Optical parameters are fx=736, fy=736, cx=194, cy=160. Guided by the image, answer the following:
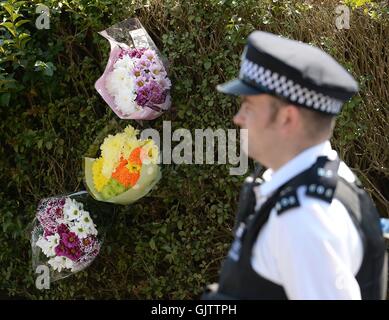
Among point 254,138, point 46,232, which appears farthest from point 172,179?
point 254,138

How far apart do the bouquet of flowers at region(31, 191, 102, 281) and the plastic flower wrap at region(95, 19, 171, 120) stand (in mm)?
645

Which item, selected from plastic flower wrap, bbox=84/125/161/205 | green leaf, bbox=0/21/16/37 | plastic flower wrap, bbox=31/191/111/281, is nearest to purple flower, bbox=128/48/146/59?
plastic flower wrap, bbox=84/125/161/205

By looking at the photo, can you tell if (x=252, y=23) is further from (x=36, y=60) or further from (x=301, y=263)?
(x=301, y=263)

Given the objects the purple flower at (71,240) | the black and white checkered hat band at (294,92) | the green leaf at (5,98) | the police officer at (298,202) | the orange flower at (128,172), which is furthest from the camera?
the green leaf at (5,98)

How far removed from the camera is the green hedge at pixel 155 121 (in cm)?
431

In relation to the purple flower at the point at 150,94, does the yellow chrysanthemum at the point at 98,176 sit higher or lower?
lower

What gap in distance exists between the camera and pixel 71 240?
441 centimetres

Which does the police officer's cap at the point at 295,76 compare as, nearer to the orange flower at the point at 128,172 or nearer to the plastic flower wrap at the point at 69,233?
the orange flower at the point at 128,172

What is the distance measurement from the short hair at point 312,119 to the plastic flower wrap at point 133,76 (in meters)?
2.20

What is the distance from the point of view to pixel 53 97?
478 cm

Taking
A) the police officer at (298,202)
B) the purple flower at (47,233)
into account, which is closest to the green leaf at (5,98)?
the purple flower at (47,233)
